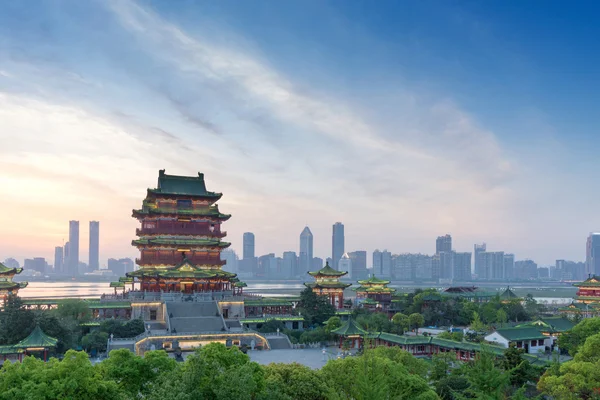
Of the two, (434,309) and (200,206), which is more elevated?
(200,206)

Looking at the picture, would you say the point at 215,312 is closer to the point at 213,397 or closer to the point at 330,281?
the point at 330,281

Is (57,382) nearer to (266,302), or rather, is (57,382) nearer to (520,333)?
(520,333)

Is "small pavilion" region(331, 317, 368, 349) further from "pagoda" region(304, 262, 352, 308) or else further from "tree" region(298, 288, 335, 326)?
"pagoda" region(304, 262, 352, 308)

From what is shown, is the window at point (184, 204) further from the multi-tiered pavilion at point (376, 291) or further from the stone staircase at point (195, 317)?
the multi-tiered pavilion at point (376, 291)

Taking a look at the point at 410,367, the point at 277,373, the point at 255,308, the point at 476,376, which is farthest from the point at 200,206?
the point at 476,376

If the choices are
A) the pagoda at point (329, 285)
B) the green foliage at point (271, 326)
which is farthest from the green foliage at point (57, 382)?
the pagoda at point (329, 285)

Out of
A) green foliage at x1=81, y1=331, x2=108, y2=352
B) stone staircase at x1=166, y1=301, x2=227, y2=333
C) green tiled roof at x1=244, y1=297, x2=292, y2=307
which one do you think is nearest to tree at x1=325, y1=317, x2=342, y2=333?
stone staircase at x1=166, y1=301, x2=227, y2=333
